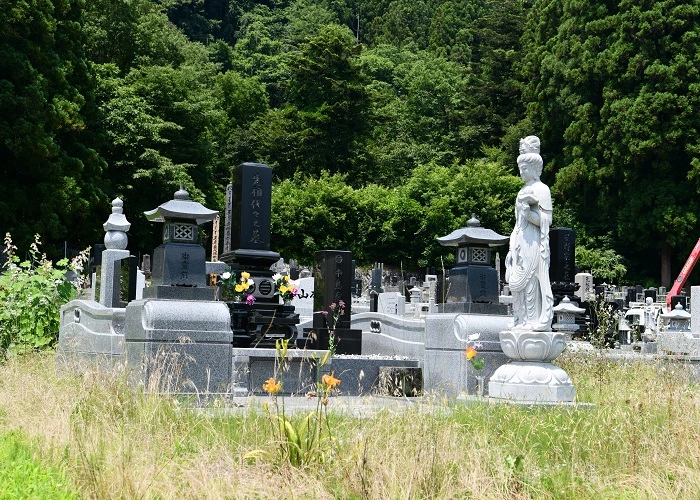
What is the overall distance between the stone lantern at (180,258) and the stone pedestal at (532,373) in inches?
137

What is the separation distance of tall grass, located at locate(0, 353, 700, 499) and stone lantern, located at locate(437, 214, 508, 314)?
359 cm

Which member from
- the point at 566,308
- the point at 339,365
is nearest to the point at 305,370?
the point at 339,365

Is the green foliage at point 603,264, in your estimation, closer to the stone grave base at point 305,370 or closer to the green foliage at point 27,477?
the stone grave base at point 305,370

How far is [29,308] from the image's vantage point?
45.0 ft

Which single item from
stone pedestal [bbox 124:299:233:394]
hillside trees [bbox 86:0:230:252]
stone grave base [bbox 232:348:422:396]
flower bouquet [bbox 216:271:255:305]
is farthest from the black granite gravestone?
hillside trees [bbox 86:0:230:252]

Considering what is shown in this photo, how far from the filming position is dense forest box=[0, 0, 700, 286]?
94.2 feet

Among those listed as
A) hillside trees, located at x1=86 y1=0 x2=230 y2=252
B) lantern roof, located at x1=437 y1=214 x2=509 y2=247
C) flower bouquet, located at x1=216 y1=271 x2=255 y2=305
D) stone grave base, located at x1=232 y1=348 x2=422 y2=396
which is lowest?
stone grave base, located at x1=232 y1=348 x2=422 y2=396

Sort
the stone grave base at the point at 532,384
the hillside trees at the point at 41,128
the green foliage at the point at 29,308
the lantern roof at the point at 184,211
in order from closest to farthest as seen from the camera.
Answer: the stone grave base at the point at 532,384 < the lantern roof at the point at 184,211 < the green foliage at the point at 29,308 < the hillside trees at the point at 41,128

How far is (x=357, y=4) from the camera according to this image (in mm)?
73938

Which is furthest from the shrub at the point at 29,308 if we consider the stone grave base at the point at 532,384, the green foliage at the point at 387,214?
the green foliage at the point at 387,214

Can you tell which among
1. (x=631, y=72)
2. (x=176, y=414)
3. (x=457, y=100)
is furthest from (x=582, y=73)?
(x=176, y=414)

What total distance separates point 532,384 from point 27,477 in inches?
200

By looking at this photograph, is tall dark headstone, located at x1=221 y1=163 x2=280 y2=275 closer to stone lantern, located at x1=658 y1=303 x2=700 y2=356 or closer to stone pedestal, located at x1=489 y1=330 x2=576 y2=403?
stone lantern, located at x1=658 y1=303 x2=700 y2=356

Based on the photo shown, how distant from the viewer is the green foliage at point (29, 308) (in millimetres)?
13188
